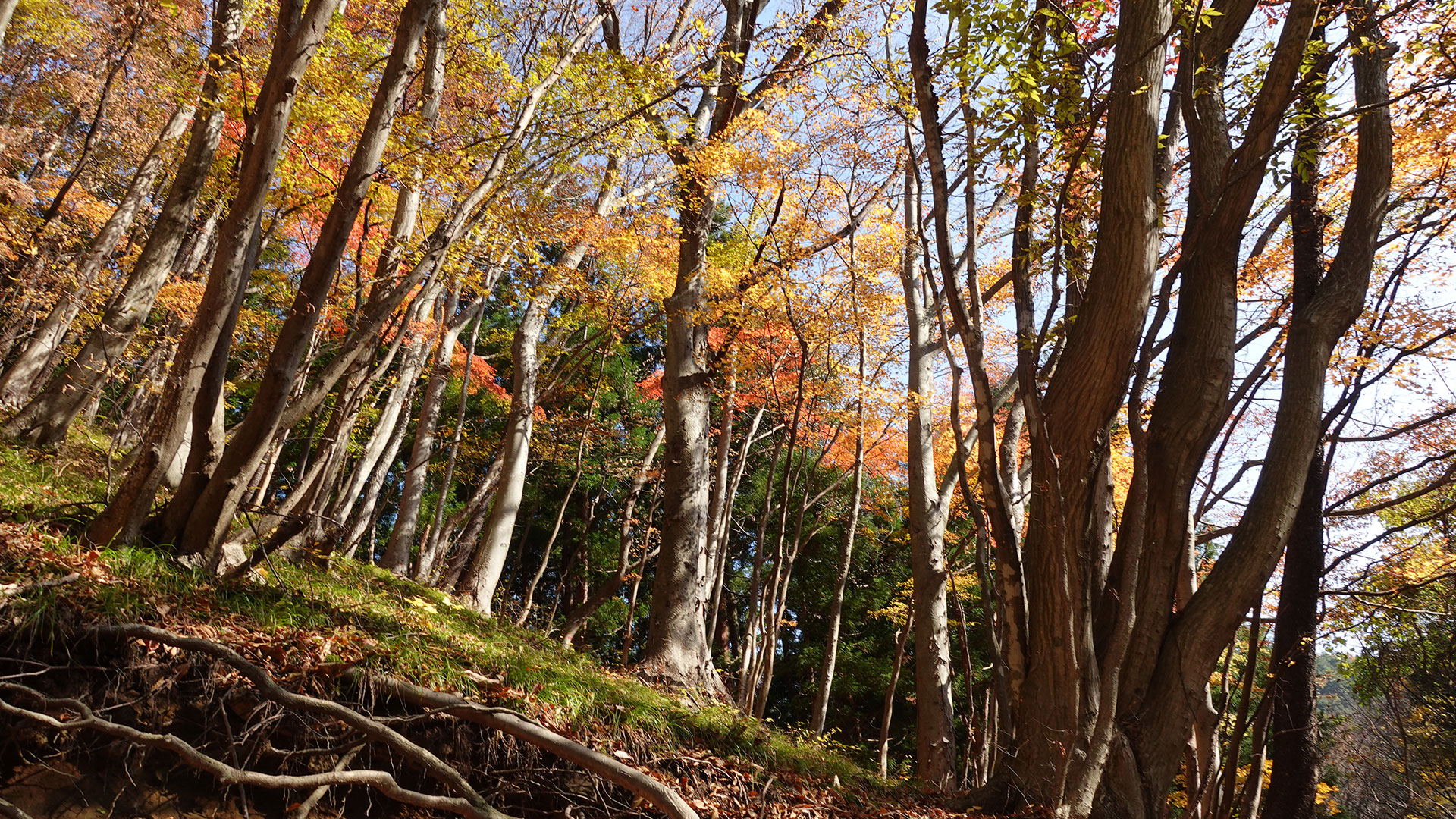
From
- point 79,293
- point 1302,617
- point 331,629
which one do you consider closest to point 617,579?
point 331,629

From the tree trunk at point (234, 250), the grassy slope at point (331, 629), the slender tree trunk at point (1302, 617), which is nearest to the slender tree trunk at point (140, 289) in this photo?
the grassy slope at point (331, 629)

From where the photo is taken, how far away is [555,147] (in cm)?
662

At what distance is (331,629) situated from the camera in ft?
12.2

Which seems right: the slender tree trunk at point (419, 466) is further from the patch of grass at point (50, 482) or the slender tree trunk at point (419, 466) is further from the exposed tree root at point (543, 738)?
the exposed tree root at point (543, 738)

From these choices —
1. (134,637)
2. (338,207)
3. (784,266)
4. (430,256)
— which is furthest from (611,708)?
(784,266)

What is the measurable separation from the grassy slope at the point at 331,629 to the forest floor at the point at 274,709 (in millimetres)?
12

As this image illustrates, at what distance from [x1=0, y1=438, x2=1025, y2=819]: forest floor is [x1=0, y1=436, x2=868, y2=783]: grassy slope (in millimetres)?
12

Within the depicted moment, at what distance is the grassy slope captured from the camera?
10.2ft

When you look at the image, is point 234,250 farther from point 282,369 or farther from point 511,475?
point 511,475

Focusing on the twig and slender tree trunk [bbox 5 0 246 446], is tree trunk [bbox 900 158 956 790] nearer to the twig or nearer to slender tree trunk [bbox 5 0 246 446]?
the twig

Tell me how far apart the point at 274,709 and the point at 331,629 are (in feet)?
2.10

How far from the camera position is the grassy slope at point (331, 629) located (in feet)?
10.2

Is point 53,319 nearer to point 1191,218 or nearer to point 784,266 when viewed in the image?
point 784,266

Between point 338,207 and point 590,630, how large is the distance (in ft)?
47.4
